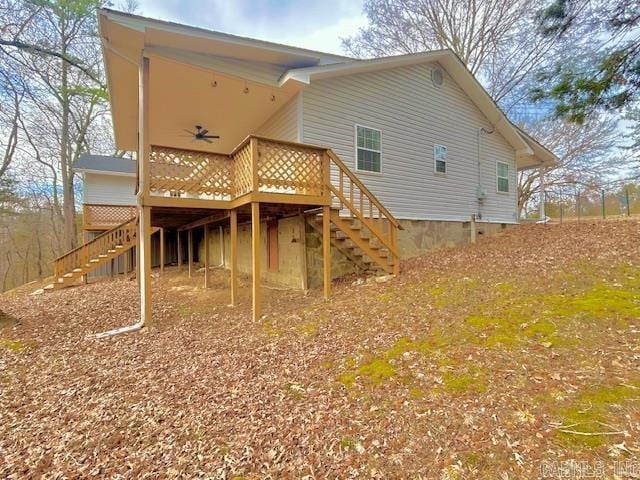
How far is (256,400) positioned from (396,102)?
9.13 m

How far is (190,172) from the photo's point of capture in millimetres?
6504

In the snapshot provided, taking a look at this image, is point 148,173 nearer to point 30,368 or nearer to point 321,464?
point 30,368

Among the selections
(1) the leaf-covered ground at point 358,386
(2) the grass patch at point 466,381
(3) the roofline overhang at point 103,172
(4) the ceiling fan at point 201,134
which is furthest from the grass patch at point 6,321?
(3) the roofline overhang at point 103,172

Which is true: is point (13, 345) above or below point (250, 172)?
below

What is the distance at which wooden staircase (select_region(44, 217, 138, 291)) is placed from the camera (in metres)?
11.9

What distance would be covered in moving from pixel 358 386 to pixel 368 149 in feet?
23.3

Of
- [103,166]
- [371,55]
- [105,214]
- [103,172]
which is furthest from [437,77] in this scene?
[103,166]

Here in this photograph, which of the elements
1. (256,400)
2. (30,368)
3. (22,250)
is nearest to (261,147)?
(256,400)

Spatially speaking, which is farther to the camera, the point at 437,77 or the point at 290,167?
the point at 437,77

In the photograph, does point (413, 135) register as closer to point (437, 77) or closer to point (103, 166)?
point (437, 77)

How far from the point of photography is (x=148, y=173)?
6.17 meters

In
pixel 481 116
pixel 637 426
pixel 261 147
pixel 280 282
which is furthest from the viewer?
pixel 481 116

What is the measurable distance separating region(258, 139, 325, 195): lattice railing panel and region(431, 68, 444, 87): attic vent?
6.44 meters

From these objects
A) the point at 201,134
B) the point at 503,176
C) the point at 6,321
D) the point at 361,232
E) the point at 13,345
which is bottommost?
the point at 13,345
